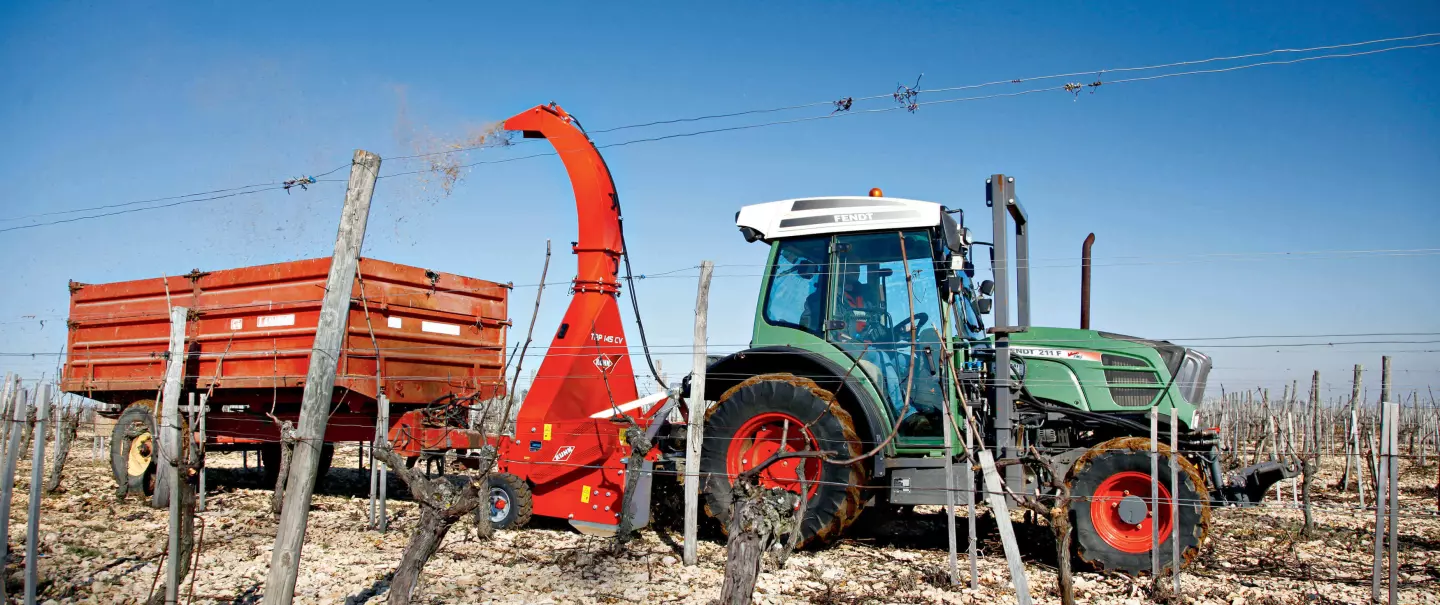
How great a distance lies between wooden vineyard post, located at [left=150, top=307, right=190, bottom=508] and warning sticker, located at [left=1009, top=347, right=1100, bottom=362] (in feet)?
18.8

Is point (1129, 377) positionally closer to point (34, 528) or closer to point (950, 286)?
point (950, 286)

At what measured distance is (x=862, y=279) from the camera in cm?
673

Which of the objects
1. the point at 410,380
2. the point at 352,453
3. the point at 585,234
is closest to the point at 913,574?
the point at 585,234

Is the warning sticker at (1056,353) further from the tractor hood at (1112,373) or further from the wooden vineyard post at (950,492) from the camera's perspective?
the wooden vineyard post at (950,492)

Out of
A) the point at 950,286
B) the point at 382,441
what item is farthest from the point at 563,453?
the point at 950,286

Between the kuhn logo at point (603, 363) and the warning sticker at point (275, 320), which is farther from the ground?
the warning sticker at point (275, 320)

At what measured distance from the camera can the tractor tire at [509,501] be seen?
7.55m

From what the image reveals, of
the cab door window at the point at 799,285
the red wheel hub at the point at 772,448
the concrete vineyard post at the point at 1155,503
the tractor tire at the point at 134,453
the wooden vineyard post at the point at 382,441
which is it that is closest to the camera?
the concrete vineyard post at the point at 1155,503

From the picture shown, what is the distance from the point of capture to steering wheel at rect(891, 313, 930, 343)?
21.3 feet

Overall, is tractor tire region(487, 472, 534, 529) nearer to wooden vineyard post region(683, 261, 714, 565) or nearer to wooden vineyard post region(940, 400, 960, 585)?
wooden vineyard post region(683, 261, 714, 565)

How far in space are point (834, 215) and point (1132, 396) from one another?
260 cm

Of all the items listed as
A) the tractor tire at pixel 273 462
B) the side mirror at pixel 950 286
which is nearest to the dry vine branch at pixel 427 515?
the side mirror at pixel 950 286

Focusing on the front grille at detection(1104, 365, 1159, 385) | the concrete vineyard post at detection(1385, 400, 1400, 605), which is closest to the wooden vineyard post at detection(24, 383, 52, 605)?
the front grille at detection(1104, 365, 1159, 385)

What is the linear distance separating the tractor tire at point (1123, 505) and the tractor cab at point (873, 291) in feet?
3.48
